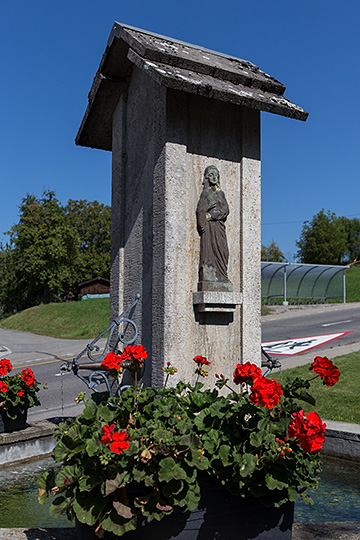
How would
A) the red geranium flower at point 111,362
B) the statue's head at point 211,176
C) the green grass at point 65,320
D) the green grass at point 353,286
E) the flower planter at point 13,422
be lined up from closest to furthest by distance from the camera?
the red geranium flower at point 111,362
the statue's head at point 211,176
the flower planter at point 13,422
the green grass at point 65,320
the green grass at point 353,286

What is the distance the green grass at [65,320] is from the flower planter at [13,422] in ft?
57.1

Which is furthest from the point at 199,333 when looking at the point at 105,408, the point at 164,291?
the point at 105,408

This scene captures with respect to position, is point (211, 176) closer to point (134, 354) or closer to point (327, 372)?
point (134, 354)

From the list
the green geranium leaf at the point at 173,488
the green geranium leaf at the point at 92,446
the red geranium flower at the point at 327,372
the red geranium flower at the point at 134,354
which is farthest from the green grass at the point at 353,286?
the green geranium leaf at the point at 92,446

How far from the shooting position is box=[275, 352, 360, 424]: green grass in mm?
6164

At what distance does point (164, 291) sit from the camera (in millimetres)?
4148

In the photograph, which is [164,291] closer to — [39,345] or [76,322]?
[39,345]

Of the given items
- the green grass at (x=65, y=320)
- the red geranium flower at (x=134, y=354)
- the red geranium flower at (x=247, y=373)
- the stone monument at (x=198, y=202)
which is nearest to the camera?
the red geranium flower at (x=247, y=373)

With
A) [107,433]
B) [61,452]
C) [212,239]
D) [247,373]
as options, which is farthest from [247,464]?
[212,239]

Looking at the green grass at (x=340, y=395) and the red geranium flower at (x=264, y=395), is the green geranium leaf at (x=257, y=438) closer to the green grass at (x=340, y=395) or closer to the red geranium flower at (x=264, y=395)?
the red geranium flower at (x=264, y=395)

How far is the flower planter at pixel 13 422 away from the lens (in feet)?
16.9

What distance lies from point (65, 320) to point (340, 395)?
75.4ft

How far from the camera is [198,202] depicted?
4363 mm

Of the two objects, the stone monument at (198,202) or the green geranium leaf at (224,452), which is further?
the stone monument at (198,202)
